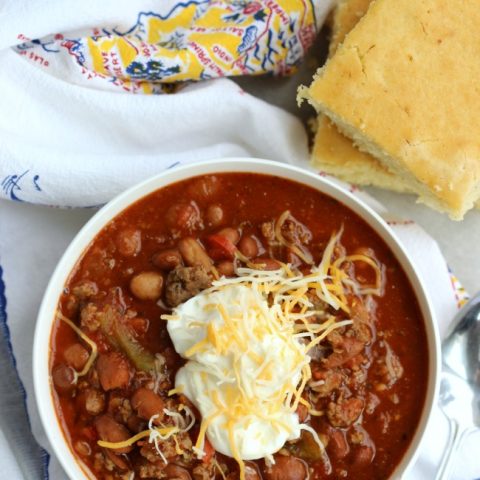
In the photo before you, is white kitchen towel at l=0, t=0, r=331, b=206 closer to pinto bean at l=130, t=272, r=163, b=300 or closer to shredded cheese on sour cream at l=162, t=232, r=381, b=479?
pinto bean at l=130, t=272, r=163, b=300

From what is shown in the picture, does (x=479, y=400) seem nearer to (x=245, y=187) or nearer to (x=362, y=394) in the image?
(x=362, y=394)

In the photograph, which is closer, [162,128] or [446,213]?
[162,128]

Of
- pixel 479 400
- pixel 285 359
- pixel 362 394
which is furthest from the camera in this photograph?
pixel 479 400

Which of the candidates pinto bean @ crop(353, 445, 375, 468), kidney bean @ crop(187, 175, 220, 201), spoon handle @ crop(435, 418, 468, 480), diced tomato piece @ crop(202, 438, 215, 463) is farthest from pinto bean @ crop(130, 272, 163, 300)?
spoon handle @ crop(435, 418, 468, 480)

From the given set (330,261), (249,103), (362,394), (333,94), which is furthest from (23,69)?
(362,394)

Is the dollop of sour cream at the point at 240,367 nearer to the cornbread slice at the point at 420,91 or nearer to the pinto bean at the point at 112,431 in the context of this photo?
the pinto bean at the point at 112,431

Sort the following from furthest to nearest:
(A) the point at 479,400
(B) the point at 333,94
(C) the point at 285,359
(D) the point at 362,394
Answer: (A) the point at 479,400, (B) the point at 333,94, (D) the point at 362,394, (C) the point at 285,359

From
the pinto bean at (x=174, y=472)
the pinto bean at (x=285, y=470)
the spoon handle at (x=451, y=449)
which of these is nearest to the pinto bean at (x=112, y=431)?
the pinto bean at (x=174, y=472)
